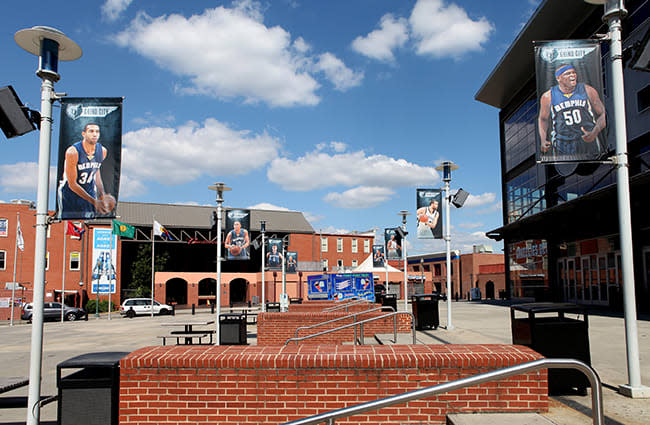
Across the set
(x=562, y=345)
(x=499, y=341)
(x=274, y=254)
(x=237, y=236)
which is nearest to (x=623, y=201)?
(x=562, y=345)

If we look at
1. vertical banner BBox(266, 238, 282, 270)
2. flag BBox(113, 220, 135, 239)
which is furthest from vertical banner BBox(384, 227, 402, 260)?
flag BBox(113, 220, 135, 239)

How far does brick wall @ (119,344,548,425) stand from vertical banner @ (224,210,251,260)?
55.1ft

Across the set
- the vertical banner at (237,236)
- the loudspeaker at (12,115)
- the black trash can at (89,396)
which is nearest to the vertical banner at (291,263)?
the vertical banner at (237,236)

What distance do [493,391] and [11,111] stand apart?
667cm

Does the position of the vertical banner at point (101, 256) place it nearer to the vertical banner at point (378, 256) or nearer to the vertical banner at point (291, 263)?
the vertical banner at point (291, 263)

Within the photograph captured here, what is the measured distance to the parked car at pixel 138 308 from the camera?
38.9m

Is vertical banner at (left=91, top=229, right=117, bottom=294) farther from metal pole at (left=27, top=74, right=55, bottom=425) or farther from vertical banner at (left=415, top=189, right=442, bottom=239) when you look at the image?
metal pole at (left=27, top=74, right=55, bottom=425)

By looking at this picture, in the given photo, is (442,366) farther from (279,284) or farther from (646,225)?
(279,284)

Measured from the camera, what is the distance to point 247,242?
2309cm

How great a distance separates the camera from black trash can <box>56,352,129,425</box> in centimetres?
541

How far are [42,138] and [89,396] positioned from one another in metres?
3.33

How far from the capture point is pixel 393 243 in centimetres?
2977

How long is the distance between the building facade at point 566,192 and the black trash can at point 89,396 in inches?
333

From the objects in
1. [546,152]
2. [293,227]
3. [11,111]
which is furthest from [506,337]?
[293,227]
